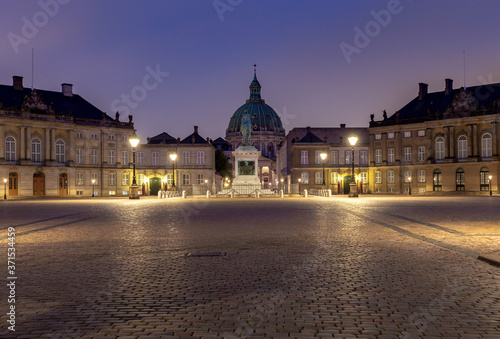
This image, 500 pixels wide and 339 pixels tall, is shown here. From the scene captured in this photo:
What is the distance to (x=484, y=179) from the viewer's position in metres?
59.5

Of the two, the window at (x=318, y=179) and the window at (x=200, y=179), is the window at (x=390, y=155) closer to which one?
the window at (x=318, y=179)

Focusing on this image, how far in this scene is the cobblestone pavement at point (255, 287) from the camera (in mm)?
5008

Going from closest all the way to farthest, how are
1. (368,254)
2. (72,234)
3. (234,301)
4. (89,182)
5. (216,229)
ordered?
(234,301) < (368,254) < (72,234) < (216,229) < (89,182)

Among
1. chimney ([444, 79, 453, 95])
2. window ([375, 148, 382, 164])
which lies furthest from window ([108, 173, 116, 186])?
chimney ([444, 79, 453, 95])

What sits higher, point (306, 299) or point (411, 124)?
point (411, 124)

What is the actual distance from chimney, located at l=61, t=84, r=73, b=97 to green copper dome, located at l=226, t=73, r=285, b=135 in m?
104

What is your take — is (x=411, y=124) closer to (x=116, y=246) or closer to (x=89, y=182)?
(x=89, y=182)

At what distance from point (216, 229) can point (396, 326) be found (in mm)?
10028

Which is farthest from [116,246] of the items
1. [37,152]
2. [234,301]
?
[37,152]

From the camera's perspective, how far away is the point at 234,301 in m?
5.99

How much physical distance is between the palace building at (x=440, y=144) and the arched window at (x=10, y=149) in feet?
171

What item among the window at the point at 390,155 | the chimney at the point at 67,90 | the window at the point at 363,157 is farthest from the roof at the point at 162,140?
the window at the point at 390,155

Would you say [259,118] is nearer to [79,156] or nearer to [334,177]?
[334,177]

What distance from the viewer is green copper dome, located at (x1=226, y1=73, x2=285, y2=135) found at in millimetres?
172962
